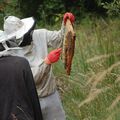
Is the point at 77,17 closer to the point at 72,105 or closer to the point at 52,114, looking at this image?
the point at 72,105

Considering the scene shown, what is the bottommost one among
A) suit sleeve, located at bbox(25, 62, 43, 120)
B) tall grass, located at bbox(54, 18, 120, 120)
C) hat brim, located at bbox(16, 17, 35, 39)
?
tall grass, located at bbox(54, 18, 120, 120)

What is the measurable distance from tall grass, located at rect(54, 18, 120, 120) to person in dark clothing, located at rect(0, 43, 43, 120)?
0.69 meters

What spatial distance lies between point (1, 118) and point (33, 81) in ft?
1.57

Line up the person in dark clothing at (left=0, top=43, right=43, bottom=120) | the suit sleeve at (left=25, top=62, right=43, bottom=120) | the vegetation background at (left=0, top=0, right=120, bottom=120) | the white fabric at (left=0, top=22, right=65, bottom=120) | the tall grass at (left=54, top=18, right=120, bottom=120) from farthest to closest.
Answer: the tall grass at (left=54, top=18, right=120, bottom=120), the white fabric at (left=0, top=22, right=65, bottom=120), the vegetation background at (left=0, top=0, right=120, bottom=120), the suit sleeve at (left=25, top=62, right=43, bottom=120), the person in dark clothing at (left=0, top=43, right=43, bottom=120)

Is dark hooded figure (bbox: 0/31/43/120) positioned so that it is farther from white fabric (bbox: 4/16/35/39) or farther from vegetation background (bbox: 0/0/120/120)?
vegetation background (bbox: 0/0/120/120)

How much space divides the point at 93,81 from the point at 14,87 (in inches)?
57.4

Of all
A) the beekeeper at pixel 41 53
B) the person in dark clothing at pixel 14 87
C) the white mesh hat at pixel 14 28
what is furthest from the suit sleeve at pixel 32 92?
the white mesh hat at pixel 14 28

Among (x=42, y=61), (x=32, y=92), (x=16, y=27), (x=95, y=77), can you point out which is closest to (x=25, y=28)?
(x=16, y=27)

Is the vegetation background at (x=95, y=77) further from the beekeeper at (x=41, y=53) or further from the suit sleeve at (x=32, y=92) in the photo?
the suit sleeve at (x=32, y=92)

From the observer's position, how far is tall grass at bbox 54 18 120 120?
6613 millimetres

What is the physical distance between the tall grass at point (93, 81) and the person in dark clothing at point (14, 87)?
69cm

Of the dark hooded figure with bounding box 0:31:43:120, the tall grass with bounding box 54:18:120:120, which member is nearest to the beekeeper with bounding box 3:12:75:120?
the dark hooded figure with bounding box 0:31:43:120

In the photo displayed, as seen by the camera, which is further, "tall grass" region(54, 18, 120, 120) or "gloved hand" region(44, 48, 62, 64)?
"tall grass" region(54, 18, 120, 120)

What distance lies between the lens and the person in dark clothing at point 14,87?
5.53 m
